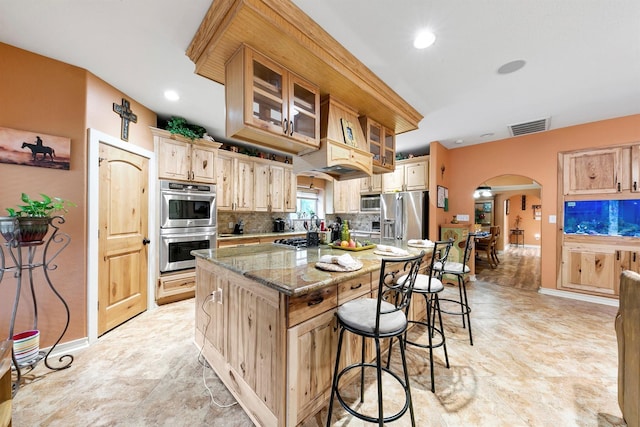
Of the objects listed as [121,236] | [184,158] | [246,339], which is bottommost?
[246,339]

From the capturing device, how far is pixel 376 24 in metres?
1.72

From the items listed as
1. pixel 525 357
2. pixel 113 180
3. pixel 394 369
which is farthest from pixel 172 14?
pixel 525 357

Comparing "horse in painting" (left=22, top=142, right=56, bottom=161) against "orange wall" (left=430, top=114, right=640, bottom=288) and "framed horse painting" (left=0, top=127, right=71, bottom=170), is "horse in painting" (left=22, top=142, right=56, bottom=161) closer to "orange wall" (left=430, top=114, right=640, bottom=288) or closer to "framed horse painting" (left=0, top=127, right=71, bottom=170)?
"framed horse painting" (left=0, top=127, right=71, bottom=170)

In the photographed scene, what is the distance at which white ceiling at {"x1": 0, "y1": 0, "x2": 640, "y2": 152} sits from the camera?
1.61 meters

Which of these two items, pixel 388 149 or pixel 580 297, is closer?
pixel 388 149

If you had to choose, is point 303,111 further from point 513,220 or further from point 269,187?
point 513,220

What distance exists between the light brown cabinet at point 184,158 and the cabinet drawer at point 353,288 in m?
2.88

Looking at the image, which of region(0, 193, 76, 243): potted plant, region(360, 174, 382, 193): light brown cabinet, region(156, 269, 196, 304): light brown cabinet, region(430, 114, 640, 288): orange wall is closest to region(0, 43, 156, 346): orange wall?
region(0, 193, 76, 243): potted plant

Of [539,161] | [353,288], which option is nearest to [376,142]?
[353,288]

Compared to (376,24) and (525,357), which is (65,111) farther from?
(525,357)

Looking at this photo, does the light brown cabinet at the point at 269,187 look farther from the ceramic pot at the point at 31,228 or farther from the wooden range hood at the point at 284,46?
the ceramic pot at the point at 31,228

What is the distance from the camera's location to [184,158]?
3406 mm

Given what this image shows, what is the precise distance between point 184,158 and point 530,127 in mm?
5187

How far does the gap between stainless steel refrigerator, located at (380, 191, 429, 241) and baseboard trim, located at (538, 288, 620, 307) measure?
6.39ft
